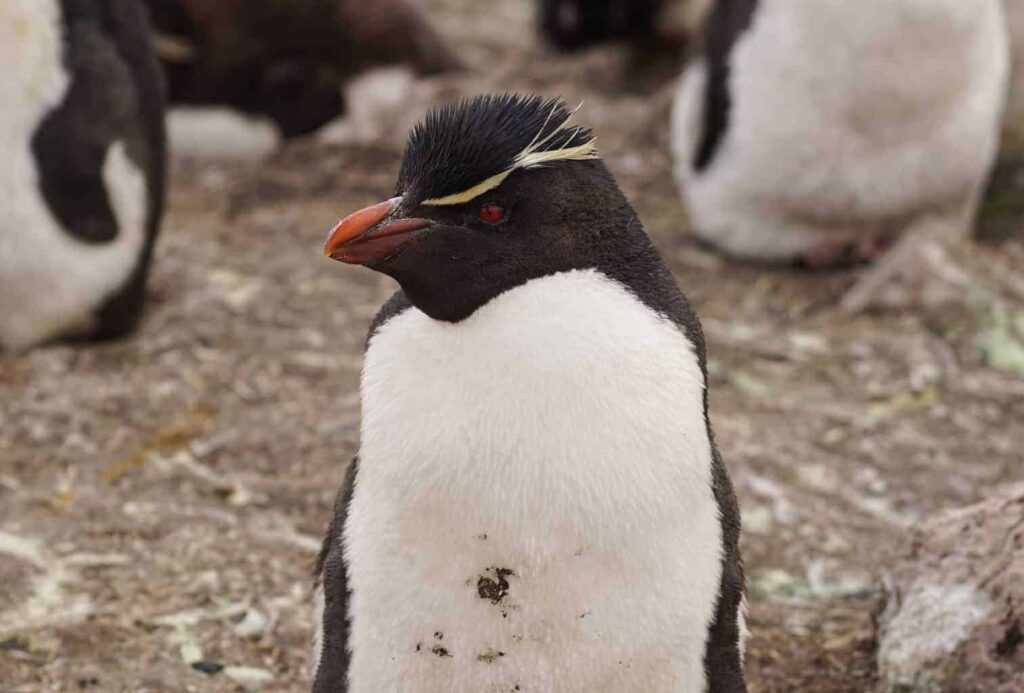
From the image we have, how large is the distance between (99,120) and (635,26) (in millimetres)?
4886

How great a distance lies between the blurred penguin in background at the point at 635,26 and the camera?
27.8ft

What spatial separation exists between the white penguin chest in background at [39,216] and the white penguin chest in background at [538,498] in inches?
87.8

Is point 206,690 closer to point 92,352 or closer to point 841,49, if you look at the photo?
point 92,352

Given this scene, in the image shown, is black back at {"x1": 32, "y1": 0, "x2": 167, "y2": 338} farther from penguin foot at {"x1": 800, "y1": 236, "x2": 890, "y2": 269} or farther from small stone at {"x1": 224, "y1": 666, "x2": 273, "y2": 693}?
penguin foot at {"x1": 800, "y1": 236, "x2": 890, "y2": 269}

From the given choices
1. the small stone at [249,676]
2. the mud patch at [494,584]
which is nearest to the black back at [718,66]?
the small stone at [249,676]

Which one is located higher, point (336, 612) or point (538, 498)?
point (538, 498)

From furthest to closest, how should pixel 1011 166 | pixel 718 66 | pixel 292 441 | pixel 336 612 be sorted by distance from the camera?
pixel 1011 166
pixel 718 66
pixel 292 441
pixel 336 612

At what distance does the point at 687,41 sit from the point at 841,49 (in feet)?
12.4

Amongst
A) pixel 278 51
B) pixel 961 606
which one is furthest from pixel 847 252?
pixel 961 606

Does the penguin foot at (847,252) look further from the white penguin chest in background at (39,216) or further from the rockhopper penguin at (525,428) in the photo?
the rockhopper penguin at (525,428)

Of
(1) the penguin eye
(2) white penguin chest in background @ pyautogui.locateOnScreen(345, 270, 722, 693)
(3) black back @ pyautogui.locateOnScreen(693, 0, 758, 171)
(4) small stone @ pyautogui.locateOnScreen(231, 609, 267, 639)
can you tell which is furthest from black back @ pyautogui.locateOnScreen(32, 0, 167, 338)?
(1) the penguin eye

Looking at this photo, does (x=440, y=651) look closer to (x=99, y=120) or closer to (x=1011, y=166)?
(x=99, y=120)

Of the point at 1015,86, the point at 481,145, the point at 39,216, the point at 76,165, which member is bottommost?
the point at 1015,86

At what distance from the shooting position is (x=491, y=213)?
7.12 ft
